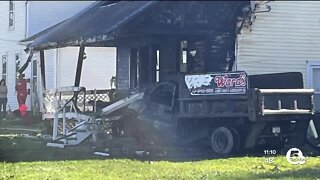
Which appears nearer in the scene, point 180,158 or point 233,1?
point 180,158

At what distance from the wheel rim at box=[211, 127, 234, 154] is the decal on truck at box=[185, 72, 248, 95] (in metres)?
0.72

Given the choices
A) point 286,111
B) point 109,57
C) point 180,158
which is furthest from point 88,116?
point 109,57

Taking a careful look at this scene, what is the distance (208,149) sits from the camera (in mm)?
15047

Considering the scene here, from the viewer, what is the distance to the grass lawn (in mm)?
10898

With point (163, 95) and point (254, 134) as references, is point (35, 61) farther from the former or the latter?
point (254, 134)

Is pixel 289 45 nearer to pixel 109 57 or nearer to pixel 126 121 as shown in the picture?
pixel 126 121

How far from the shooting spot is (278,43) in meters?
18.0

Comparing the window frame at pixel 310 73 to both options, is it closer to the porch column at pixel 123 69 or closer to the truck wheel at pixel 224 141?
the truck wheel at pixel 224 141

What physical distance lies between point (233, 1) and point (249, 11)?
3.95 feet

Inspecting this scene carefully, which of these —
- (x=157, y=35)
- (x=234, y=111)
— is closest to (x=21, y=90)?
(x=157, y=35)

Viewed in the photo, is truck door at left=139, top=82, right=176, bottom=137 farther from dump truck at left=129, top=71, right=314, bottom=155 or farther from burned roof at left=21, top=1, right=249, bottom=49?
burned roof at left=21, top=1, right=249, bottom=49

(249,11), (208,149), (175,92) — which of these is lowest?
(208,149)

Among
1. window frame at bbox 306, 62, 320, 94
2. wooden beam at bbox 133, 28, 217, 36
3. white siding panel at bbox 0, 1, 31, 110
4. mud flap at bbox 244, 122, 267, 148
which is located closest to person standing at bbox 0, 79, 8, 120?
white siding panel at bbox 0, 1, 31, 110

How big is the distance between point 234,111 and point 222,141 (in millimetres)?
775
